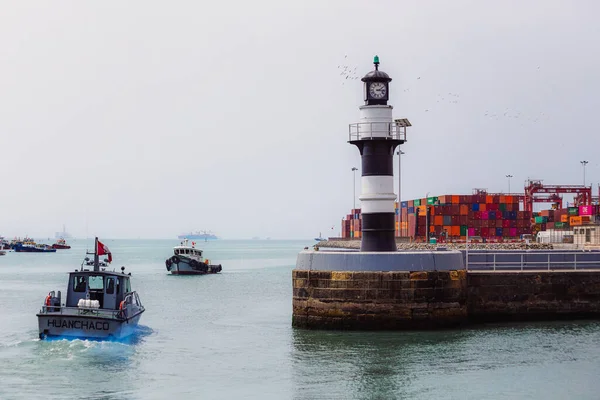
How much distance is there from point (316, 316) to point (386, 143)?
26.4 feet

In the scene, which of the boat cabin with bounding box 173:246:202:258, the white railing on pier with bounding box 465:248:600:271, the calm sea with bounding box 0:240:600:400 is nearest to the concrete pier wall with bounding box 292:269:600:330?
the calm sea with bounding box 0:240:600:400

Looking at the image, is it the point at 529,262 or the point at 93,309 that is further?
the point at 529,262

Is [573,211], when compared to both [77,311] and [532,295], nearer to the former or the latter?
[532,295]

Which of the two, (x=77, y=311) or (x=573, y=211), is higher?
(x=573, y=211)

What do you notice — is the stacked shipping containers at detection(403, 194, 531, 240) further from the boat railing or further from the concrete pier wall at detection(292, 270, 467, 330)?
the boat railing

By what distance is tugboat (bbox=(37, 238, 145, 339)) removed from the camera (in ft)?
103

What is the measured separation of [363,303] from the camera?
33281mm

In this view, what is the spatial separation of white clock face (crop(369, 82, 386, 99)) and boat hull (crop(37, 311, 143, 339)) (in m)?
14.5

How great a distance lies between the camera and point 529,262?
38.2m

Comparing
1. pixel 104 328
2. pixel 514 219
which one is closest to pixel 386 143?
pixel 104 328

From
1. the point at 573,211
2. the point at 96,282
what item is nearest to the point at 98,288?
the point at 96,282

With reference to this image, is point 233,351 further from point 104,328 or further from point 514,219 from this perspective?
point 514,219

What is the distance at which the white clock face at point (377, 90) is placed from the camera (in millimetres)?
35781

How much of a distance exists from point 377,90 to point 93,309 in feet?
50.0
